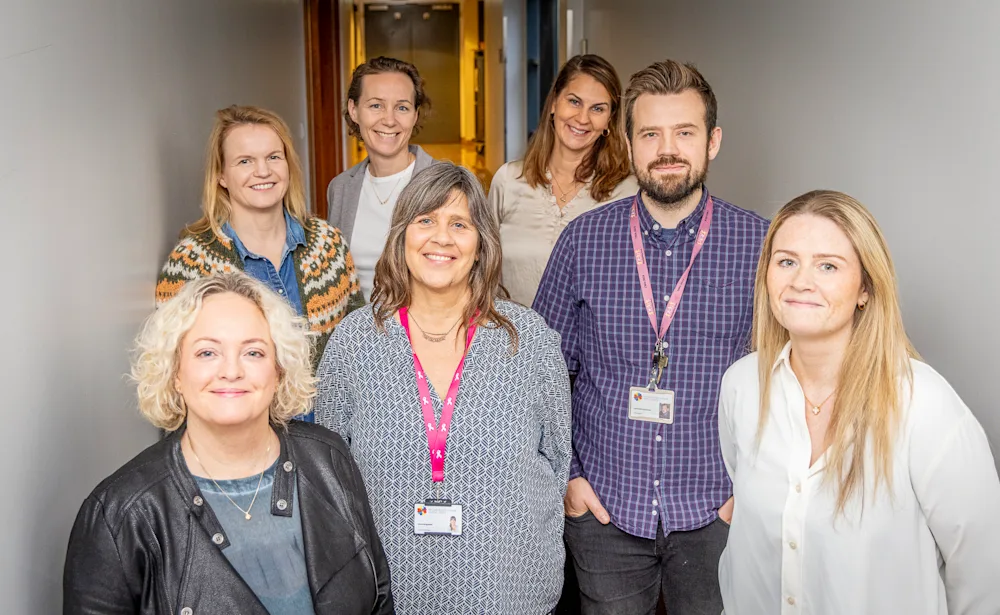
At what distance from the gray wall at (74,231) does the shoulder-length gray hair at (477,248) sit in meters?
0.73

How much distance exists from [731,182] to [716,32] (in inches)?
29.0

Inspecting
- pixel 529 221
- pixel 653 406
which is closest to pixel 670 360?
pixel 653 406

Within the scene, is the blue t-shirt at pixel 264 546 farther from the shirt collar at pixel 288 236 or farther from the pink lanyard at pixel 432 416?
the shirt collar at pixel 288 236

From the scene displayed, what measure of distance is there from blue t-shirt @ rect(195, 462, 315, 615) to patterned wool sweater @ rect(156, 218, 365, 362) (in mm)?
993

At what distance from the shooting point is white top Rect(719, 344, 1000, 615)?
1850 millimetres

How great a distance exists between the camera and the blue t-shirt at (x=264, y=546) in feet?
6.23

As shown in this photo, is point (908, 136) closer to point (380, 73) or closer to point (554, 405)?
point (554, 405)

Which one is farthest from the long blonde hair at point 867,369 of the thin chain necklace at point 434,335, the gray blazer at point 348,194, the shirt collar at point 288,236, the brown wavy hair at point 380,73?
the brown wavy hair at point 380,73

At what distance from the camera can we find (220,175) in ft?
9.95

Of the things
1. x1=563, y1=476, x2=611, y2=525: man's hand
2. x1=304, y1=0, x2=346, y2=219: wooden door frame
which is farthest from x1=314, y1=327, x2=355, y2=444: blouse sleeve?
x1=304, y1=0, x2=346, y2=219: wooden door frame

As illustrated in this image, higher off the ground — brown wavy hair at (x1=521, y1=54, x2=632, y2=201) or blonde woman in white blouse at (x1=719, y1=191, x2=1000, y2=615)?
brown wavy hair at (x1=521, y1=54, x2=632, y2=201)

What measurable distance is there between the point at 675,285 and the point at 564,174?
1096 mm

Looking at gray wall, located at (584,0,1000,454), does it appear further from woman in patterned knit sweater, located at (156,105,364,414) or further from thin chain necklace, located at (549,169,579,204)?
woman in patterned knit sweater, located at (156,105,364,414)

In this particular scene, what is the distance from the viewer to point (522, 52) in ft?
36.6
